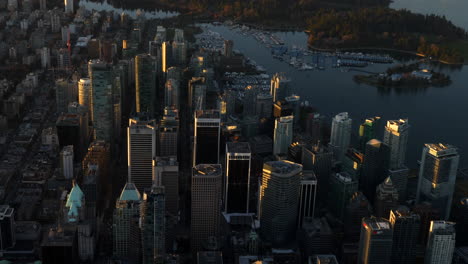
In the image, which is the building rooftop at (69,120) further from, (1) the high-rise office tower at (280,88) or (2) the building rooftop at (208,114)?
(1) the high-rise office tower at (280,88)

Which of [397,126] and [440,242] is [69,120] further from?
[440,242]

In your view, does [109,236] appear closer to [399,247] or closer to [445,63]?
[399,247]

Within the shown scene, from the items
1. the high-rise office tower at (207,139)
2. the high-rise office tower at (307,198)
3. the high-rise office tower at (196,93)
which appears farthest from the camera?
the high-rise office tower at (196,93)

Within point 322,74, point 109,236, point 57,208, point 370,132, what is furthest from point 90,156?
point 322,74

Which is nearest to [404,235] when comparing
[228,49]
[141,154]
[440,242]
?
[440,242]

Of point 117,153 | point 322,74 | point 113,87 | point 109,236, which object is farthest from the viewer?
point 322,74

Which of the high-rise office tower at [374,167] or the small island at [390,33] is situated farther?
the small island at [390,33]

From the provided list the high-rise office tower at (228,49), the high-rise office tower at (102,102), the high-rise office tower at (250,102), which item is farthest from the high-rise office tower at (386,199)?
the high-rise office tower at (228,49)
